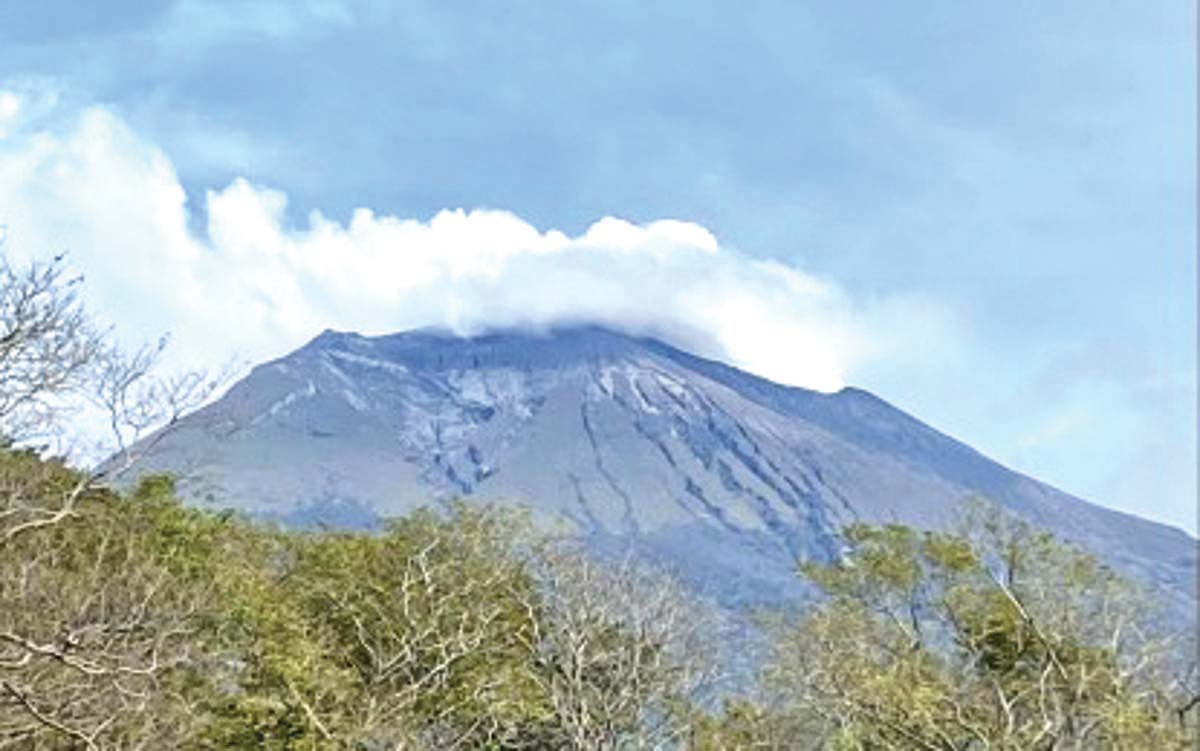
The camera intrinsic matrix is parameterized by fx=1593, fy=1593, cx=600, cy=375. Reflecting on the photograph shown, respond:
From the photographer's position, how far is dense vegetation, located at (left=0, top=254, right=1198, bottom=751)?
18.8m

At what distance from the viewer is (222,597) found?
25.7 metres

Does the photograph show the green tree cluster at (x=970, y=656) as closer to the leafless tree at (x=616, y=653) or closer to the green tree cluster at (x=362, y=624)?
the leafless tree at (x=616, y=653)

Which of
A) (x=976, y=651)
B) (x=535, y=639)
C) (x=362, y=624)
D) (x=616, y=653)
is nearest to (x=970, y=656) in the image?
(x=976, y=651)

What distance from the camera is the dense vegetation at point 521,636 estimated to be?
18828 millimetres

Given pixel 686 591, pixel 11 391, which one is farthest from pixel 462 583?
pixel 11 391

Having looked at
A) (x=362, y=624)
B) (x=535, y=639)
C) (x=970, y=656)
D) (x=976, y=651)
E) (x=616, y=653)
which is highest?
(x=976, y=651)

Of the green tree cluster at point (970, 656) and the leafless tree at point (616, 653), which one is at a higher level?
the green tree cluster at point (970, 656)

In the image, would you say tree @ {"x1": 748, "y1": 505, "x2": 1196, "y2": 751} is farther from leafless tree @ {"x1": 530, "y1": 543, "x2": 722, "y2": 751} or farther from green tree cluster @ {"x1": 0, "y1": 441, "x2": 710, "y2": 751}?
green tree cluster @ {"x1": 0, "y1": 441, "x2": 710, "y2": 751}

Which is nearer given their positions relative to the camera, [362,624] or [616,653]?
[362,624]

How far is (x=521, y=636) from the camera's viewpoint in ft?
101

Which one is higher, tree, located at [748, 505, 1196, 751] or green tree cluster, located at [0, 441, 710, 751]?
tree, located at [748, 505, 1196, 751]

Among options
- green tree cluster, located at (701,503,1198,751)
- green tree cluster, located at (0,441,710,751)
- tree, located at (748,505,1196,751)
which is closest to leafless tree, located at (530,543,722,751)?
green tree cluster, located at (0,441,710,751)

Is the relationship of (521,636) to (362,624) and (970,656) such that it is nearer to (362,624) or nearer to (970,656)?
(362,624)

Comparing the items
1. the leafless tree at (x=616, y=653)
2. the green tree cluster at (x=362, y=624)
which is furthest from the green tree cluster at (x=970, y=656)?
the green tree cluster at (x=362, y=624)
